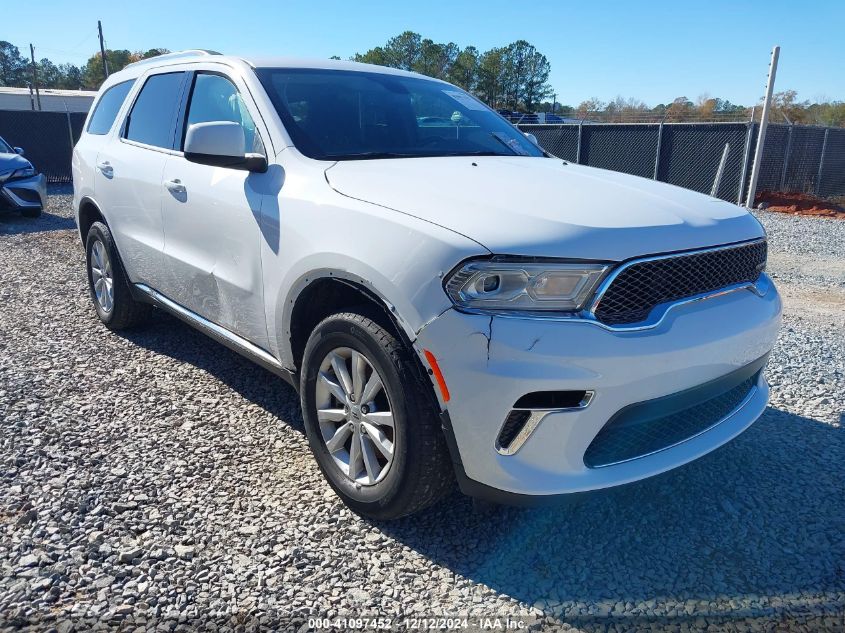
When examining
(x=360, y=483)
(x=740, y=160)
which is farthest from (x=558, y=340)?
(x=740, y=160)

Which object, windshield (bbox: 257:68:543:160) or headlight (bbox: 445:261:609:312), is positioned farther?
windshield (bbox: 257:68:543:160)

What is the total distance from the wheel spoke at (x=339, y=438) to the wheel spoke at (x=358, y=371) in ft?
0.61

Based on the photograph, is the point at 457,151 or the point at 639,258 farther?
the point at 457,151

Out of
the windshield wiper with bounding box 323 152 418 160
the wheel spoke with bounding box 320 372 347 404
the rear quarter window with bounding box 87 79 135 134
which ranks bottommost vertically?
the wheel spoke with bounding box 320 372 347 404

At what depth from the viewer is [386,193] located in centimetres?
252

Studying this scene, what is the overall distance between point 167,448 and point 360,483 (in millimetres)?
1219

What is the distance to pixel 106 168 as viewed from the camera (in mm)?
4582

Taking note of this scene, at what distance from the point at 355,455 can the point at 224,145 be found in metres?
1.50

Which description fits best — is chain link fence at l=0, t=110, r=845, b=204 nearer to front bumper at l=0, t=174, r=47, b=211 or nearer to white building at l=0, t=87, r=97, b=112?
front bumper at l=0, t=174, r=47, b=211

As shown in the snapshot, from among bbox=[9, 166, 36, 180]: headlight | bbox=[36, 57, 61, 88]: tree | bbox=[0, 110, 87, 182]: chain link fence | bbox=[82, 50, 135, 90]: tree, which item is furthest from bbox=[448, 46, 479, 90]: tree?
bbox=[9, 166, 36, 180]: headlight

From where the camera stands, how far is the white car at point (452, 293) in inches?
84.2

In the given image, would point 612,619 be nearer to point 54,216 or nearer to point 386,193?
point 386,193

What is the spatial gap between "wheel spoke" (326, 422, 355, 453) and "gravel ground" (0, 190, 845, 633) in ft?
0.88

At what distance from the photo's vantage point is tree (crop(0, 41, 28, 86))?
9775cm
